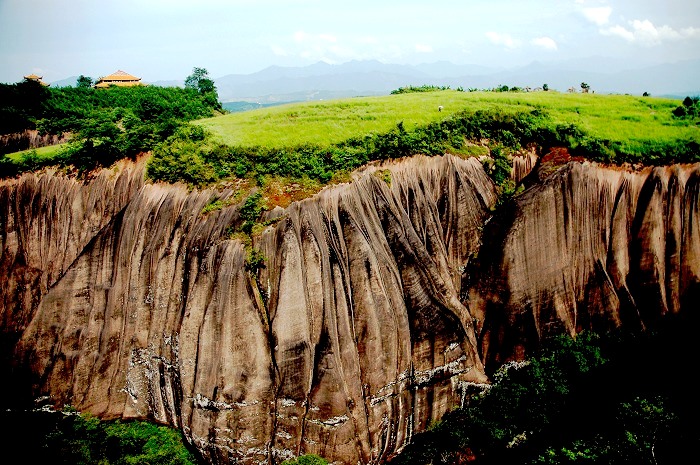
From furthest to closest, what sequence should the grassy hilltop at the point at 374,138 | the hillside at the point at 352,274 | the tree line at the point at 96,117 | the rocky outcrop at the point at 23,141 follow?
the rocky outcrop at the point at 23,141, the tree line at the point at 96,117, the grassy hilltop at the point at 374,138, the hillside at the point at 352,274

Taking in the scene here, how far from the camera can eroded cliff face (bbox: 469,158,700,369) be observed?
832 inches

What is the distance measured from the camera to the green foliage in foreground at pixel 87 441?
17.9 meters

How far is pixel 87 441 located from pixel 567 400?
21.1 meters

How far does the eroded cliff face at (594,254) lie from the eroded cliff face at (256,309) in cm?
231

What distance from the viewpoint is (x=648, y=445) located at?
47.3ft

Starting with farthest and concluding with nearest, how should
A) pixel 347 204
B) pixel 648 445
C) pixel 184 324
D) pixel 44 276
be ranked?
pixel 44 276
pixel 347 204
pixel 184 324
pixel 648 445

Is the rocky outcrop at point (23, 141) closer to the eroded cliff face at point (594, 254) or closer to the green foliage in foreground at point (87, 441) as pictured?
the green foliage in foreground at point (87, 441)

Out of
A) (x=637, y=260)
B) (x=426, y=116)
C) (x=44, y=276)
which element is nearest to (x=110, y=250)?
(x=44, y=276)

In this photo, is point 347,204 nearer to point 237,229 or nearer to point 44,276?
point 237,229

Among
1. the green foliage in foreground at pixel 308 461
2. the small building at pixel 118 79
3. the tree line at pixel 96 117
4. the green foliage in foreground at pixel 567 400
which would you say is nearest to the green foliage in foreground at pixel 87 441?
the green foliage in foreground at pixel 308 461

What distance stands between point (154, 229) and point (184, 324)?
5255 mm

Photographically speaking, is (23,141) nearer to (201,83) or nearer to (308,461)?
(201,83)

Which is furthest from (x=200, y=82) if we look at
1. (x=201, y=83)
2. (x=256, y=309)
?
(x=256, y=309)

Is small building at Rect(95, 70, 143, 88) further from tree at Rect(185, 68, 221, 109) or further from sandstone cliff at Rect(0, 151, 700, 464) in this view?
sandstone cliff at Rect(0, 151, 700, 464)
